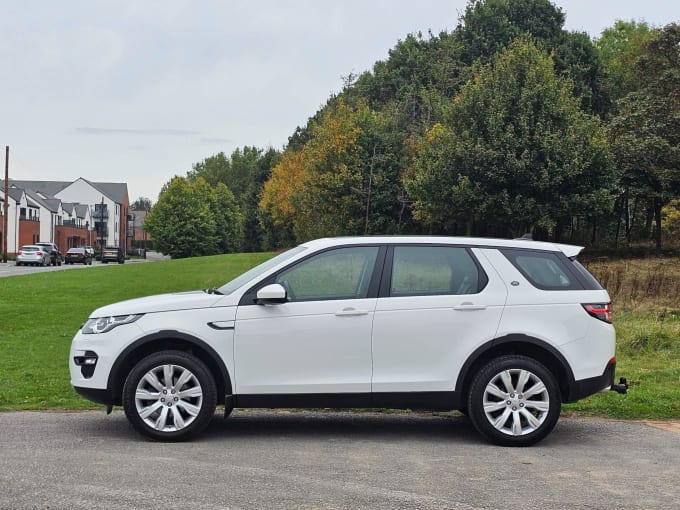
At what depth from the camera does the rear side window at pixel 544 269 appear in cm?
720

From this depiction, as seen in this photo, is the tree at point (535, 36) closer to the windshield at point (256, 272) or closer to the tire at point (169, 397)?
the windshield at point (256, 272)

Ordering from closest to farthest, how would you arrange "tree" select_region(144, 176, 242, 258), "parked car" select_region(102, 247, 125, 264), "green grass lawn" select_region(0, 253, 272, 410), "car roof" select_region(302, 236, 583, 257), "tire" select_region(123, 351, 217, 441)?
1. "tire" select_region(123, 351, 217, 441)
2. "car roof" select_region(302, 236, 583, 257)
3. "green grass lawn" select_region(0, 253, 272, 410)
4. "parked car" select_region(102, 247, 125, 264)
5. "tree" select_region(144, 176, 242, 258)

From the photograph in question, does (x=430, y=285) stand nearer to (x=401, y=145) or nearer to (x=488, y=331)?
(x=488, y=331)

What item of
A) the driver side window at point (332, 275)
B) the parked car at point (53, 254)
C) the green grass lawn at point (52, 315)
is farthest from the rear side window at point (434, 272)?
the parked car at point (53, 254)

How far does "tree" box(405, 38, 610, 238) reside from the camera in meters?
35.5

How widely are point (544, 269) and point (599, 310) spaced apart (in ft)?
1.89

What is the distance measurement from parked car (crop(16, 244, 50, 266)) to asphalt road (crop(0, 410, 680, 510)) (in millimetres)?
51675

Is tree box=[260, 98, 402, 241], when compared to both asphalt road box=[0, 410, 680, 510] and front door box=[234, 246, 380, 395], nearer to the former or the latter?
asphalt road box=[0, 410, 680, 510]

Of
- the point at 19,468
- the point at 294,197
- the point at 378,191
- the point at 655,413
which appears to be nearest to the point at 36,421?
the point at 19,468

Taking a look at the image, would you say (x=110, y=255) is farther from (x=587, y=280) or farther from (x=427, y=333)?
(x=587, y=280)

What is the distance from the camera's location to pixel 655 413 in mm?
8539

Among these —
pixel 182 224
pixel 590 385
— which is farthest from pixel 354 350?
pixel 182 224

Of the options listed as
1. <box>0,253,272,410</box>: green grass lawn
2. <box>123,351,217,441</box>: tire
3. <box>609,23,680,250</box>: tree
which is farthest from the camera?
<box>609,23,680,250</box>: tree

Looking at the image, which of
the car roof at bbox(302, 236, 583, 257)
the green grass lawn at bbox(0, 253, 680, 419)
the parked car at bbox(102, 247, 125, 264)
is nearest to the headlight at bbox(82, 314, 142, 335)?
the car roof at bbox(302, 236, 583, 257)
